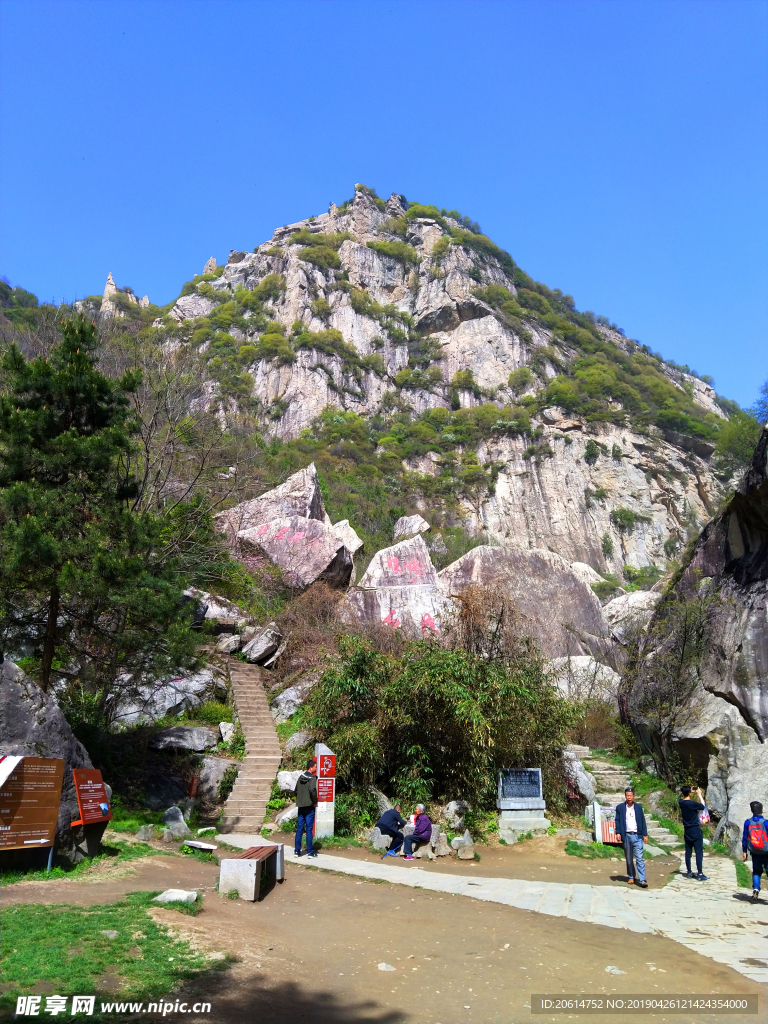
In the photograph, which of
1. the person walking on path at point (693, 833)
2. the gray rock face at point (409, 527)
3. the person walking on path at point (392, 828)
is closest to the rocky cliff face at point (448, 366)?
the gray rock face at point (409, 527)

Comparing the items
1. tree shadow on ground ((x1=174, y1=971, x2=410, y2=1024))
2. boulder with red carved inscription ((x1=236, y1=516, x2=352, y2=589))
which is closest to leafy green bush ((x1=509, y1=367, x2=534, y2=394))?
boulder with red carved inscription ((x1=236, y1=516, x2=352, y2=589))

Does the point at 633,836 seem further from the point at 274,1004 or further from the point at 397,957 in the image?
the point at 274,1004

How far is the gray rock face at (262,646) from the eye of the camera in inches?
687

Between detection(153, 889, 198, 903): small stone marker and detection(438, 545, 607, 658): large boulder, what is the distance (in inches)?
583

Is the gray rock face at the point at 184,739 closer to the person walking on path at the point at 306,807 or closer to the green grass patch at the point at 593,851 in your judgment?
the person walking on path at the point at 306,807

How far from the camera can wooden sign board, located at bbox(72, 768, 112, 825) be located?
7.36 m

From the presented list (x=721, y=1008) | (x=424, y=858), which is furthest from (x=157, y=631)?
(x=721, y=1008)

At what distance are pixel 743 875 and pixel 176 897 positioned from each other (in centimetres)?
727

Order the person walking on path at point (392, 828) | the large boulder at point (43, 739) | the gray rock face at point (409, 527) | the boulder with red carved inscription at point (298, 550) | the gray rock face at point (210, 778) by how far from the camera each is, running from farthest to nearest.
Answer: the gray rock face at point (409, 527) < the boulder with red carved inscription at point (298, 550) < the gray rock face at point (210, 778) < the person walking on path at point (392, 828) < the large boulder at point (43, 739)

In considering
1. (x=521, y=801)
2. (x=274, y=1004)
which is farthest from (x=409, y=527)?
(x=274, y=1004)

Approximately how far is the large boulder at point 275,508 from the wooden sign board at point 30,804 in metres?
13.8

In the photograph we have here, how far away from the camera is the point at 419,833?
31.8 ft

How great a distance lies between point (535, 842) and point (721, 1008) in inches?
277

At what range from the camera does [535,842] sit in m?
10.6
